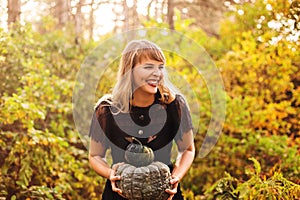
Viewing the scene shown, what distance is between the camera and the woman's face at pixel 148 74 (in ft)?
8.27

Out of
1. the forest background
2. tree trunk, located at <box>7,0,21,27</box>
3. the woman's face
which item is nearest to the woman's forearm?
the woman's face

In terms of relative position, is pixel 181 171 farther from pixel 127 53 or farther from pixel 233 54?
pixel 233 54

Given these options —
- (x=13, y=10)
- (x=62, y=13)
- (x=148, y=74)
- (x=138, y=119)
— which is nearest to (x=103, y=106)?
(x=138, y=119)

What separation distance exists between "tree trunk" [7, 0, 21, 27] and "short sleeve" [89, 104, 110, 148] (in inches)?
157

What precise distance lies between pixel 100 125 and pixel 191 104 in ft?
10.3

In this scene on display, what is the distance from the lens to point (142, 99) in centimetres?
264

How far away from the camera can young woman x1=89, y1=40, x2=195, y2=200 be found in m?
2.59

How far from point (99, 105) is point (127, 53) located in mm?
335

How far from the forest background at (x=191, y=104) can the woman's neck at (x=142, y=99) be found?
161cm

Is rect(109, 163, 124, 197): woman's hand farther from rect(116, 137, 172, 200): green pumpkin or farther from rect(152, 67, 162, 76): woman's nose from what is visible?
rect(152, 67, 162, 76): woman's nose

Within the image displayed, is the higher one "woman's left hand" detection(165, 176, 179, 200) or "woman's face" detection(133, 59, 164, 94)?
"woman's face" detection(133, 59, 164, 94)

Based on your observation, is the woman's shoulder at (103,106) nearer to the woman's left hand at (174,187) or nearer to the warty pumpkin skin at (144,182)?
the warty pumpkin skin at (144,182)

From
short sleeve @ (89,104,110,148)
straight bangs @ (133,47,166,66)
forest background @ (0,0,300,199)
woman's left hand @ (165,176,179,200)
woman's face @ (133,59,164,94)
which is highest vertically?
straight bangs @ (133,47,166,66)

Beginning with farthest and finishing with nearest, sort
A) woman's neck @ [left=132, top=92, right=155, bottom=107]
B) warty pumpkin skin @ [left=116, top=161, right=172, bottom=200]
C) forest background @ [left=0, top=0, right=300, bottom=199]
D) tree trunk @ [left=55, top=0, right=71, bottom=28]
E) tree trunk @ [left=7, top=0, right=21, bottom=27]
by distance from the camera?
tree trunk @ [left=55, top=0, right=71, bottom=28], tree trunk @ [left=7, top=0, right=21, bottom=27], forest background @ [left=0, top=0, right=300, bottom=199], woman's neck @ [left=132, top=92, right=155, bottom=107], warty pumpkin skin @ [left=116, top=161, right=172, bottom=200]
